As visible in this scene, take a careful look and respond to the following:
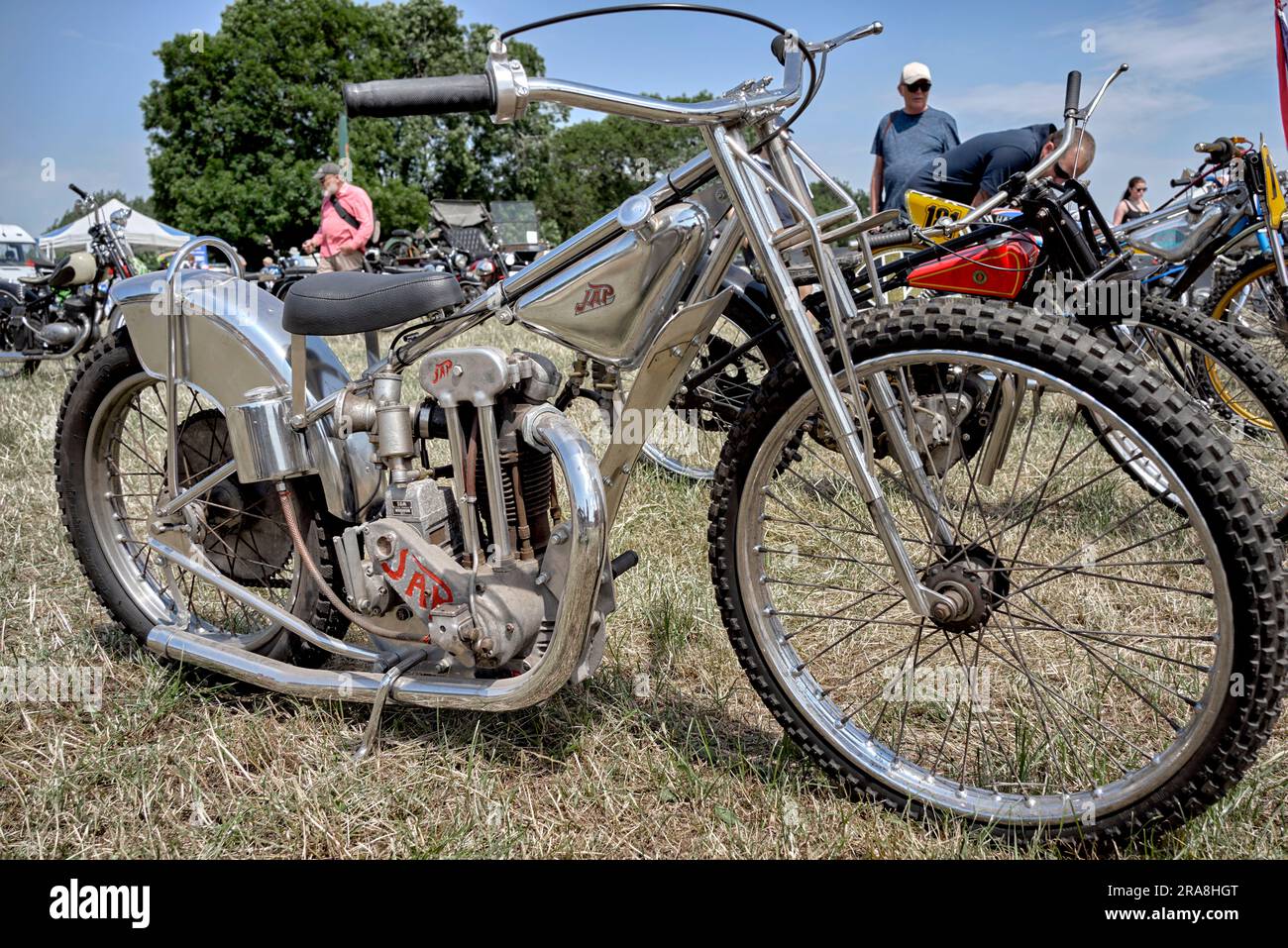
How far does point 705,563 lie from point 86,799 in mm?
2107

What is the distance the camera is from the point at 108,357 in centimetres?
267

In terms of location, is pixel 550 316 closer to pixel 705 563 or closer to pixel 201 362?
pixel 201 362

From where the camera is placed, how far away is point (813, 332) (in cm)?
185

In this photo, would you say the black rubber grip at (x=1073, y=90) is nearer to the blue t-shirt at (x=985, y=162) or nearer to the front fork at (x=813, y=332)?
the blue t-shirt at (x=985, y=162)

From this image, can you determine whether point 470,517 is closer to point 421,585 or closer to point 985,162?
point 421,585

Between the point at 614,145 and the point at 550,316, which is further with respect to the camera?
the point at 614,145

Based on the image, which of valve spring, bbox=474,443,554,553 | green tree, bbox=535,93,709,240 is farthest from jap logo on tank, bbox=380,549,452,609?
green tree, bbox=535,93,709,240

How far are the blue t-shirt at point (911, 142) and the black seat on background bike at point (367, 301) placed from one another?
14.1 feet

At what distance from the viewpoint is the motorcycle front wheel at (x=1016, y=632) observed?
64.0 inches

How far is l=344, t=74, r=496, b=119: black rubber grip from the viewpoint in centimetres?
168

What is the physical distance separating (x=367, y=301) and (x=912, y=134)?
4.75 m

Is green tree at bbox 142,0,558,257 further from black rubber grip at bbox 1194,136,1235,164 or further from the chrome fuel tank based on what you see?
the chrome fuel tank

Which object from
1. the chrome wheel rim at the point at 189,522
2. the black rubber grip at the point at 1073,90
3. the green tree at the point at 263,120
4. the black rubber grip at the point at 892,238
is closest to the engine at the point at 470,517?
the chrome wheel rim at the point at 189,522
